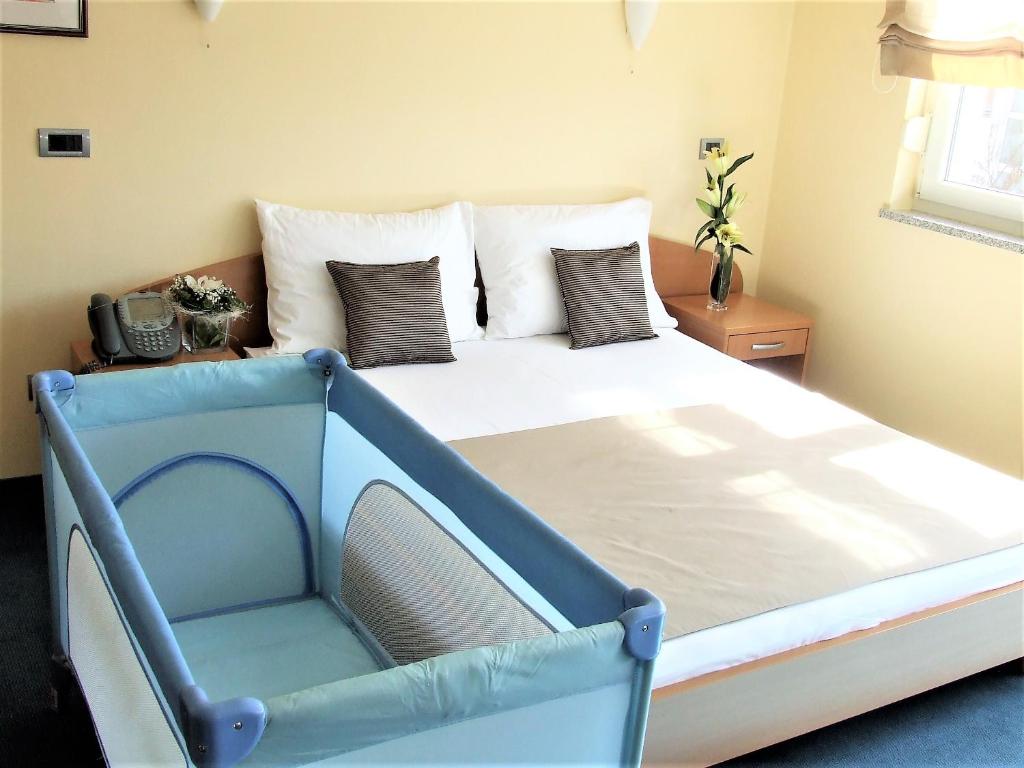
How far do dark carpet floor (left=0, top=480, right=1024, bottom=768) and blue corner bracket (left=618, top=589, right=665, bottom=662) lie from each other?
97cm

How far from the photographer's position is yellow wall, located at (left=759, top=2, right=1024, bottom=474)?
332 centimetres

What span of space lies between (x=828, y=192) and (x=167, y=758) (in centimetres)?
320

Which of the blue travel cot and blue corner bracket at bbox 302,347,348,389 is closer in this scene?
the blue travel cot

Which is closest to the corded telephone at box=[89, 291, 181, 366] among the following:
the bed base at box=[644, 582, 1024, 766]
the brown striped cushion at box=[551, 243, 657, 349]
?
the brown striped cushion at box=[551, 243, 657, 349]

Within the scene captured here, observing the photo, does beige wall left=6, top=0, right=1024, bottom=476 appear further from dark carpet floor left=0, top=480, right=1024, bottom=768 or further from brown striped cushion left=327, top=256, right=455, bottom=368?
dark carpet floor left=0, top=480, right=1024, bottom=768

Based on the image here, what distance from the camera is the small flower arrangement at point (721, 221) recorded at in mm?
3721

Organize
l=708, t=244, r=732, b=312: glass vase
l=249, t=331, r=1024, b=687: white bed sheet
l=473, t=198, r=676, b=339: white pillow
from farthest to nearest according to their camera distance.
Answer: l=708, t=244, r=732, b=312: glass vase < l=473, t=198, r=676, b=339: white pillow < l=249, t=331, r=1024, b=687: white bed sheet

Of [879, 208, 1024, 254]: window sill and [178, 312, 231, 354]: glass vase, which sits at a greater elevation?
[879, 208, 1024, 254]: window sill

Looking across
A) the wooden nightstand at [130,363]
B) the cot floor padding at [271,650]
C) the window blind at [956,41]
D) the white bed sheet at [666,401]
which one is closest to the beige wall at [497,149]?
the wooden nightstand at [130,363]

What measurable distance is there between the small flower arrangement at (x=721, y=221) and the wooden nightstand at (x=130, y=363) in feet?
5.60

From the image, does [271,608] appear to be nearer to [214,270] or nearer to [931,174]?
[214,270]

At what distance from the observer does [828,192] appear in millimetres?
3855

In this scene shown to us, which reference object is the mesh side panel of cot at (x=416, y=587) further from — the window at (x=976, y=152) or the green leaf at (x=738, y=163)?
the window at (x=976, y=152)

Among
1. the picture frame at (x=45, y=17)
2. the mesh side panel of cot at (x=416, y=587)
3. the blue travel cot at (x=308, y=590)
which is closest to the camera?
the blue travel cot at (x=308, y=590)
